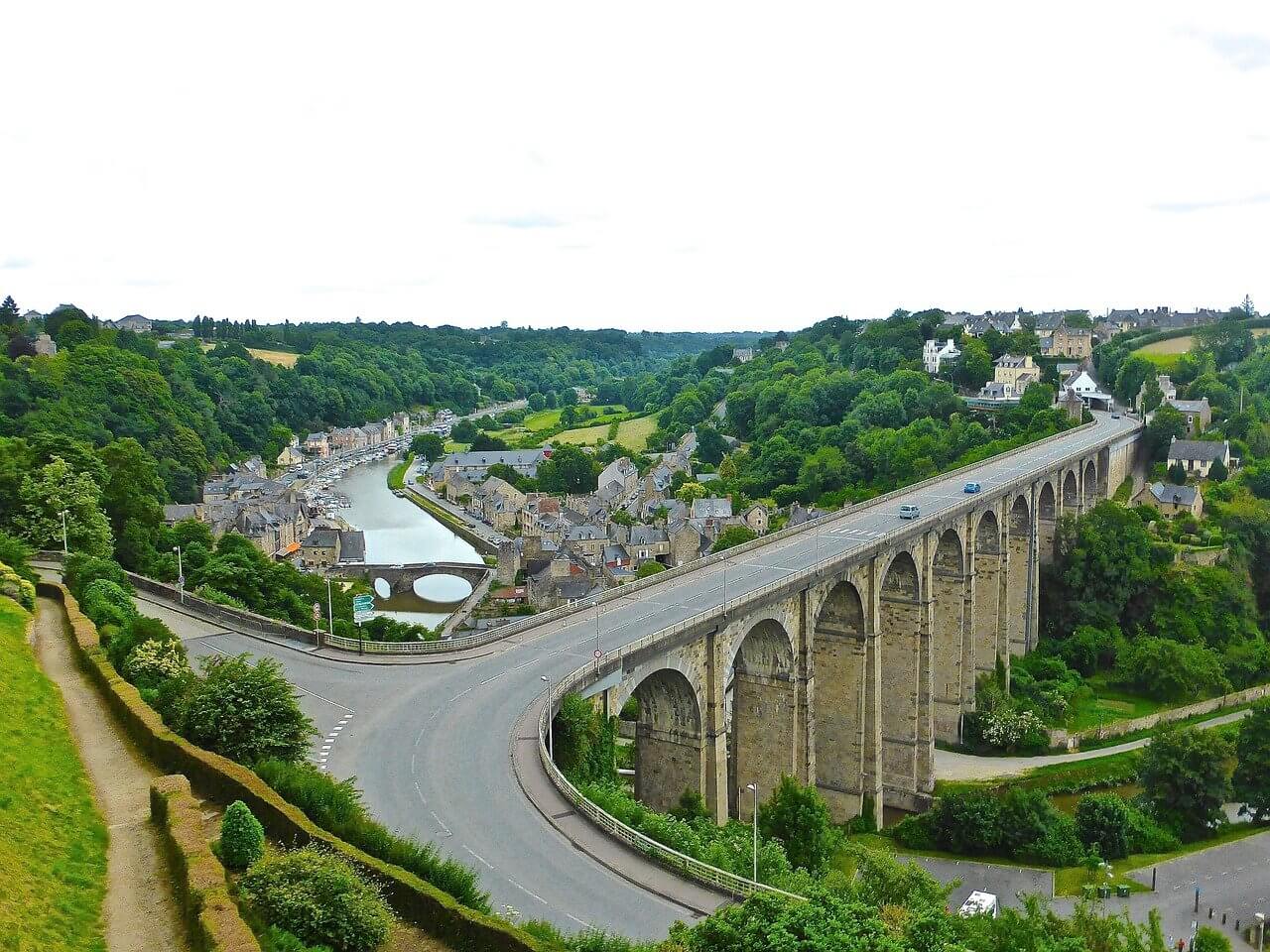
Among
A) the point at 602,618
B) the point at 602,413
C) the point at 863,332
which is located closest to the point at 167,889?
the point at 602,618

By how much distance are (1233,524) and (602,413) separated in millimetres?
128215

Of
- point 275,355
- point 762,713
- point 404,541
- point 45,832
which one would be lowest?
point 404,541

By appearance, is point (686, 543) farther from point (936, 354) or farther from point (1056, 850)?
point (936, 354)

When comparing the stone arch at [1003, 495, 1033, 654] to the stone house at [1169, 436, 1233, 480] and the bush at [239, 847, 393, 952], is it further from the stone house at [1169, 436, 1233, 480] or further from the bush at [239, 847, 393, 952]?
the bush at [239, 847, 393, 952]

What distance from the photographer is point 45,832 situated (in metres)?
16.0

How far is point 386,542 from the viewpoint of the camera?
98.0 metres

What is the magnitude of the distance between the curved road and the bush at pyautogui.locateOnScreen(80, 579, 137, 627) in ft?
7.08

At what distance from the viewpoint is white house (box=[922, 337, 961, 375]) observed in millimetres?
112250

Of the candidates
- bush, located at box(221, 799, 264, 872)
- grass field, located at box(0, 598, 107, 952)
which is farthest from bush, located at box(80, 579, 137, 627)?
bush, located at box(221, 799, 264, 872)

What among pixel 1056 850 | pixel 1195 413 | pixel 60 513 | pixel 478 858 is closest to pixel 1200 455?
pixel 1195 413

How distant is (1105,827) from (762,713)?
14.5 meters

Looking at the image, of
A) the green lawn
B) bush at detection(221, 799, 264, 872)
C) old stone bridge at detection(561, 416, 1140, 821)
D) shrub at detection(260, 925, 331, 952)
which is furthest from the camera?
the green lawn

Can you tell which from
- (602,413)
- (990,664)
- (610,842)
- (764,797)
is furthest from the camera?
(602,413)

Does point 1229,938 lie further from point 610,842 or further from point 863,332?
point 863,332
